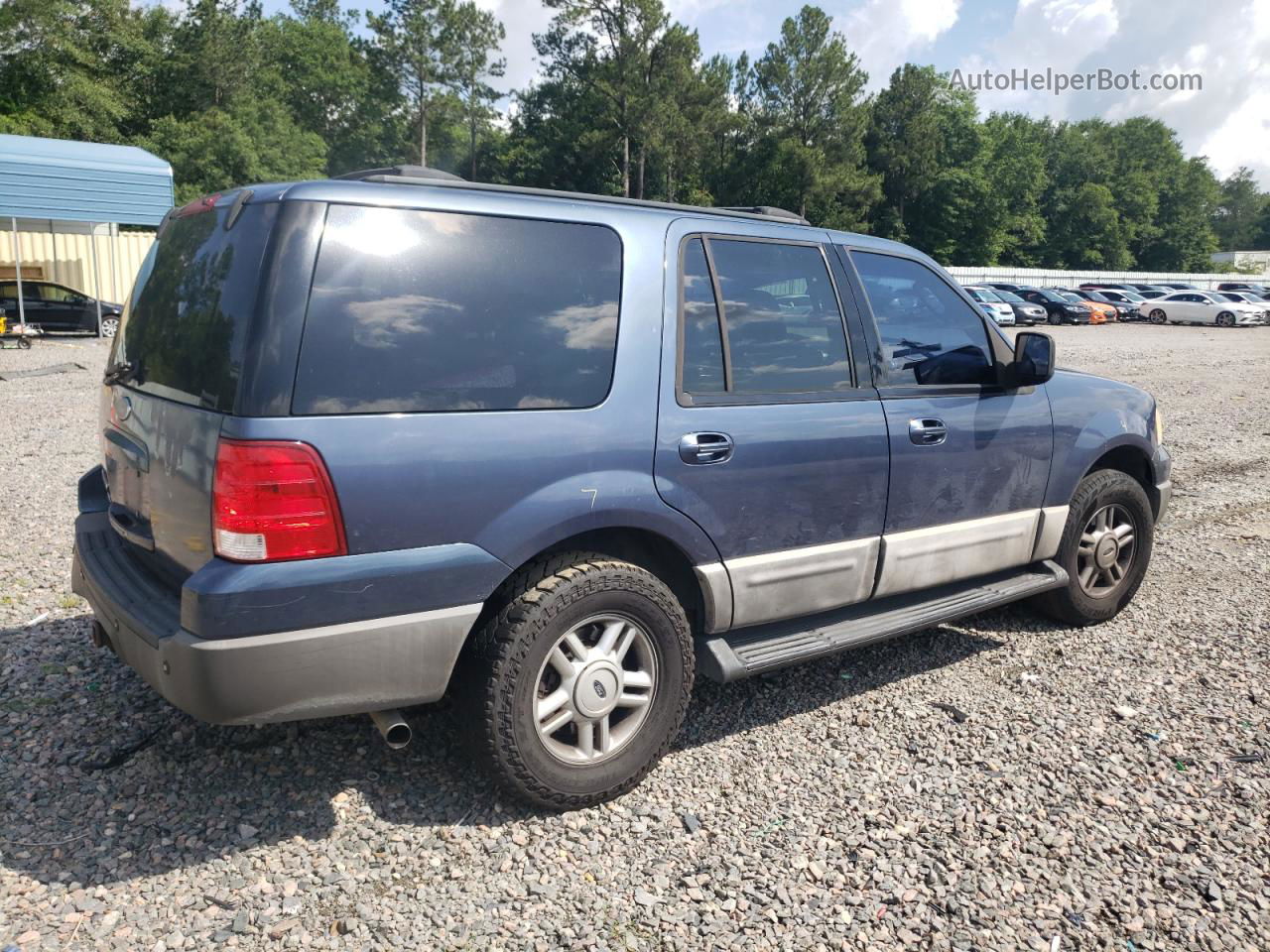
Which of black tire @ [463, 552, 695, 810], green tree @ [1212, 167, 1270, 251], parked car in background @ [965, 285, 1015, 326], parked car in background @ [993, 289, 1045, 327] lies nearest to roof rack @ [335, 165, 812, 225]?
black tire @ [463, 552, 695, 810]

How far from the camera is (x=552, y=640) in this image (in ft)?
10.2

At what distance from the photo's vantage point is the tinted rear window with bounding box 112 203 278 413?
2805mm

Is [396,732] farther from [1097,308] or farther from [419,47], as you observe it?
[419,47]

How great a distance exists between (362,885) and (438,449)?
1281mm

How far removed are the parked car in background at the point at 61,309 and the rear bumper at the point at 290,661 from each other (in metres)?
23.2

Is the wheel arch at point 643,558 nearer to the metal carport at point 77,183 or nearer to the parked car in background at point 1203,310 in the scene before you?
the metal carport at point 77,183

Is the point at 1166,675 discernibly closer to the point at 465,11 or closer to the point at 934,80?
the point at 465,11

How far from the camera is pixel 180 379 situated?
3039mm

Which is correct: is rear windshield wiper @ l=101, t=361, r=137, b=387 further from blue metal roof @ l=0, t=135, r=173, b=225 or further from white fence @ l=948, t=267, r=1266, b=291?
white fence @ l=948, t=267, r=1266, b=291

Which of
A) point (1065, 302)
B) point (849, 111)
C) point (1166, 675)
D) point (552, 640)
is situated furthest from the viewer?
point (849, 111)

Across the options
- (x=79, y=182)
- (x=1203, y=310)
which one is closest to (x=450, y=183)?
(x=79, y=182)

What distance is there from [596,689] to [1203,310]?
46.8 m

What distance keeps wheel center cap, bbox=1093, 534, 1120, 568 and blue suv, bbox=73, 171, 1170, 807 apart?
3.50 feet

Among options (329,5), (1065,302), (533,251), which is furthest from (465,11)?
(533,251)
